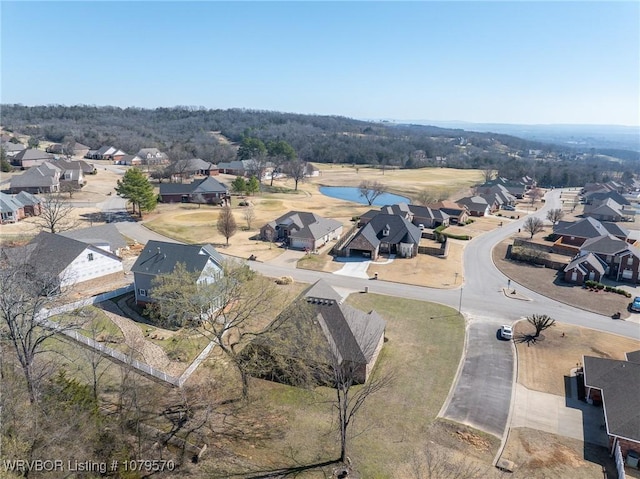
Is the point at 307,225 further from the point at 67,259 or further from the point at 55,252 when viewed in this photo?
the point at 55,252

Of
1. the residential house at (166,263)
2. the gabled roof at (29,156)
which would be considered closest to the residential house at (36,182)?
the gabled roof at (29,156)

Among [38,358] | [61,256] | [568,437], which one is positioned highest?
[61,256]

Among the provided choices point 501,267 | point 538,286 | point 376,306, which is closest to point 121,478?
point 376,306

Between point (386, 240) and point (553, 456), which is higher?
point (386, 240)

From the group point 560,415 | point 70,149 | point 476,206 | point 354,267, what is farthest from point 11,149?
point 560,415

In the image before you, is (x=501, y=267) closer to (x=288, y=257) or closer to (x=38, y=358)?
(x=288, y=257)

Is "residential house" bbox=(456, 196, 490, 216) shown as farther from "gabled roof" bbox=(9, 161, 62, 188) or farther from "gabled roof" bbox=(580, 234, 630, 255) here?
"gabled roof" bbox=(9, 161, 62, 188)
